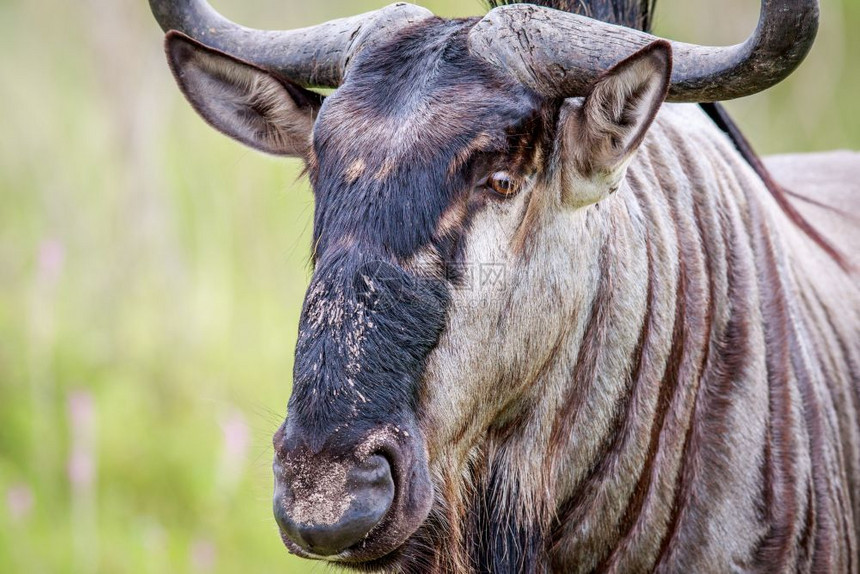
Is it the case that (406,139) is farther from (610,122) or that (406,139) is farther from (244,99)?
(244,99)

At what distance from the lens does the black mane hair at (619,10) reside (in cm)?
358

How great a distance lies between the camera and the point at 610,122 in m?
2.83

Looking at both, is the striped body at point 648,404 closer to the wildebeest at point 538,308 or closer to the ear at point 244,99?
the wildebeest at point 538,308

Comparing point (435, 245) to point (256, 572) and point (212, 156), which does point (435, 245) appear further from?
point (212, 156)

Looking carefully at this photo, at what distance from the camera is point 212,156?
8727 millimetres

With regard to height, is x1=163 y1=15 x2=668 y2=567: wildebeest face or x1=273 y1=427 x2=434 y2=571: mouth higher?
x1=163 y1=15 x2=668 y2=567: wildebeest face

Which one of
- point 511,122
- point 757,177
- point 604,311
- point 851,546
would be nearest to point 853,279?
point 757,177

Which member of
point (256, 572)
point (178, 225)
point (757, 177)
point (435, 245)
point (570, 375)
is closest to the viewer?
point (435, 245)

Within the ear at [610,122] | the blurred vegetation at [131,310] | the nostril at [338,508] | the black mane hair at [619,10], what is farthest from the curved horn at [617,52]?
the nostril at [338,508]

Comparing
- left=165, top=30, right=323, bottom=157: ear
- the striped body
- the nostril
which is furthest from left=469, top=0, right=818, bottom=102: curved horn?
the nostril

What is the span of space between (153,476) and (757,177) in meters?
4.14

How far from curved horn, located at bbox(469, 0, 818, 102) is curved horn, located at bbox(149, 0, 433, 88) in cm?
39

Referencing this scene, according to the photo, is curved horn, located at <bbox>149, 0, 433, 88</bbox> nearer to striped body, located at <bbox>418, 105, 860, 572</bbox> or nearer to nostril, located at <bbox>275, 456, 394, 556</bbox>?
striped body, located at <bbox>418, 105, 860, 572</bbox>

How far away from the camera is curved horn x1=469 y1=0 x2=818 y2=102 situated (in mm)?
2812
